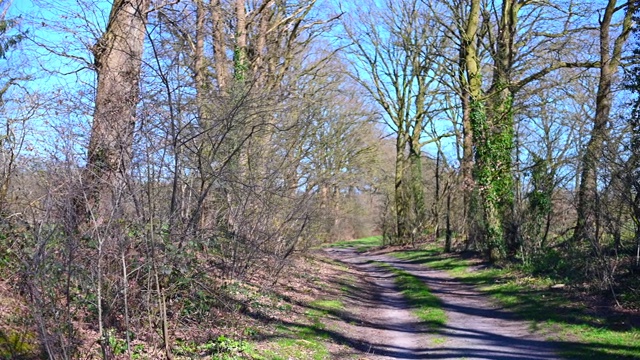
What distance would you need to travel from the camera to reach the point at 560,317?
40.2 feet

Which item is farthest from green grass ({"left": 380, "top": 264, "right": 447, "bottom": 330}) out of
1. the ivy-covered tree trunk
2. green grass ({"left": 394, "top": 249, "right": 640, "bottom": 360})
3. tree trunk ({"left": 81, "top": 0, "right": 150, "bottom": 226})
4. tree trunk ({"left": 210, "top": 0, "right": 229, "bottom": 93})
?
tree trunk ({"left": 210, "top": 0, "right": 229, "bottom": 93})

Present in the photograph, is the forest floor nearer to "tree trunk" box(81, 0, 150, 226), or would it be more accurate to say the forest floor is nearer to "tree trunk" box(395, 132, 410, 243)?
"tree trunk" box(81, 0, 150, 226)

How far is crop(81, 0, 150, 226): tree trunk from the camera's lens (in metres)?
7.77

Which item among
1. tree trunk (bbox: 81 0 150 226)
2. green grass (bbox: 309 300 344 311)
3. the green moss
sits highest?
tree trunk (bbox: 81 0 150 226)

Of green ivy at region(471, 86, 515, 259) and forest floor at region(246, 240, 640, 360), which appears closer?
forest floor at region(246, 240, 640, 360)

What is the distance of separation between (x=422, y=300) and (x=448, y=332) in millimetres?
4402

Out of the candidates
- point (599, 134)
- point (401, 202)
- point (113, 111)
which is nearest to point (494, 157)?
point (599, 134)

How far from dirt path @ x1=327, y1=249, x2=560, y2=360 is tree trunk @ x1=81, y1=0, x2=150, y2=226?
490 centimetres

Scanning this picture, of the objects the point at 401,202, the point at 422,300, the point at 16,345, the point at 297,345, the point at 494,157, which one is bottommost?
the point at 297,345

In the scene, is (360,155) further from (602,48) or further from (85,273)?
(85,273)

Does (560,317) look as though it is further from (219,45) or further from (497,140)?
(219,45)

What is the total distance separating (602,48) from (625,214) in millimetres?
8115

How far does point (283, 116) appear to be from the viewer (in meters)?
16.2

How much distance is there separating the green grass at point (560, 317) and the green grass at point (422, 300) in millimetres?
1535
